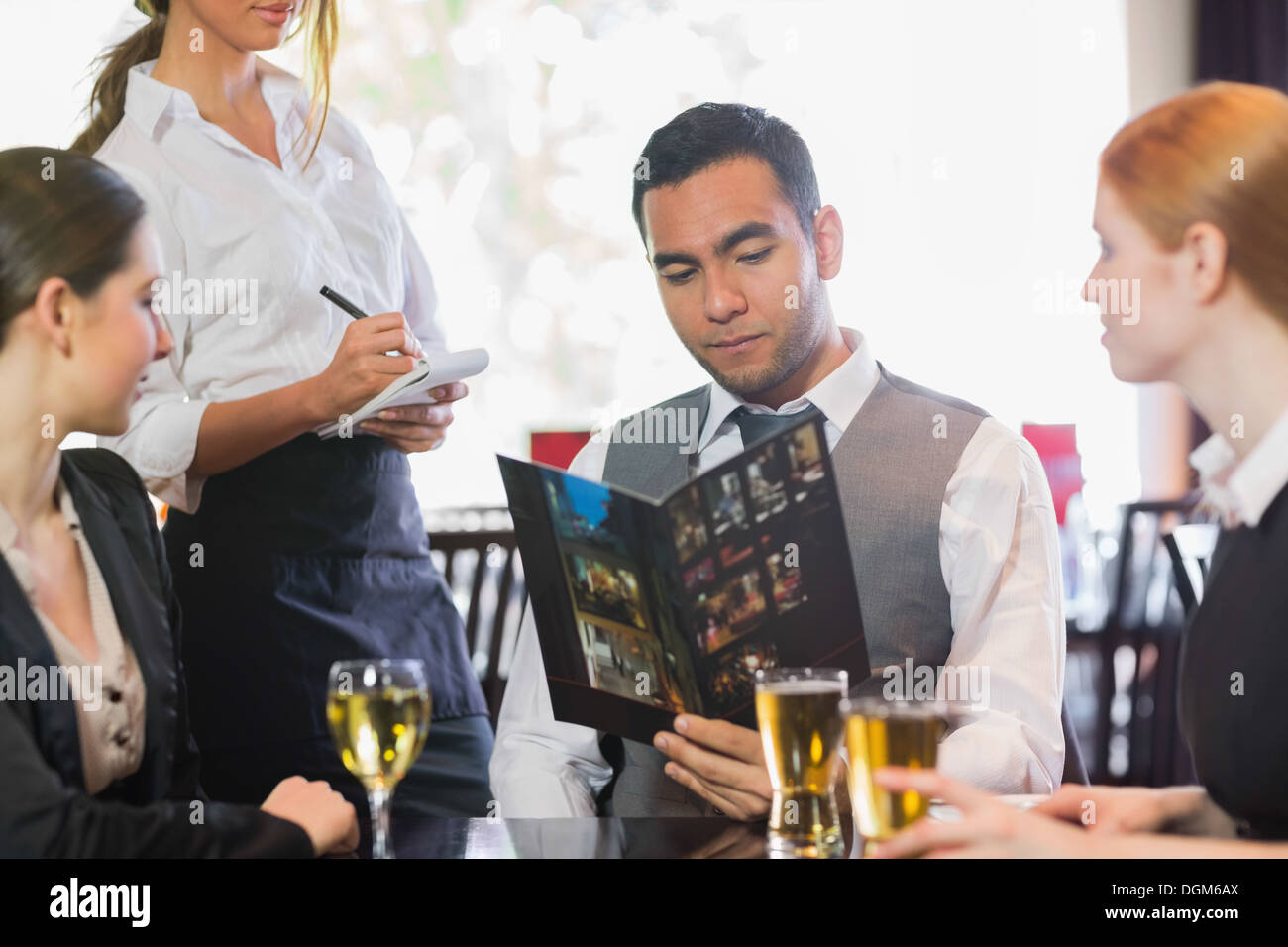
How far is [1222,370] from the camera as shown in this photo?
→ 1.17 metres

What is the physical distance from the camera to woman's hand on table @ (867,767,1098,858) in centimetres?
91

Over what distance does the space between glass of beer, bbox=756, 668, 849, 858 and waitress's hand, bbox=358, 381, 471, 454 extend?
0.88m

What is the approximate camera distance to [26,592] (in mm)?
1237

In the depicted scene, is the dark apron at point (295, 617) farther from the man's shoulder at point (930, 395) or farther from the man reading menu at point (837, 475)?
the man's shoulder at point (930, 395)

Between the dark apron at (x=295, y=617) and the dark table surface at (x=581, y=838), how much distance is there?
543 millimetres

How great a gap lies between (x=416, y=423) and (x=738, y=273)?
1.67ft

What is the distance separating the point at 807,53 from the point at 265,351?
13.3 feet

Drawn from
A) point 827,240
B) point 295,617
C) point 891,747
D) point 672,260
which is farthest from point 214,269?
point 891,747

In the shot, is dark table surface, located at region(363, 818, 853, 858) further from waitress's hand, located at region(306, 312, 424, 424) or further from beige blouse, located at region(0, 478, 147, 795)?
waitress's hand, located at region(306, 312, 424, 424)

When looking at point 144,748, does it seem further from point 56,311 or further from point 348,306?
point 348,306

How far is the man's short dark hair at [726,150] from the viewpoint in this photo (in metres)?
1.80

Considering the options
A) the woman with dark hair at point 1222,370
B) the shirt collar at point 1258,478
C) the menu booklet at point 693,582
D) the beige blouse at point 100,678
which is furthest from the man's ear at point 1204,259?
the beige blouse at point 100,678

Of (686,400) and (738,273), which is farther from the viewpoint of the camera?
(686,400)
